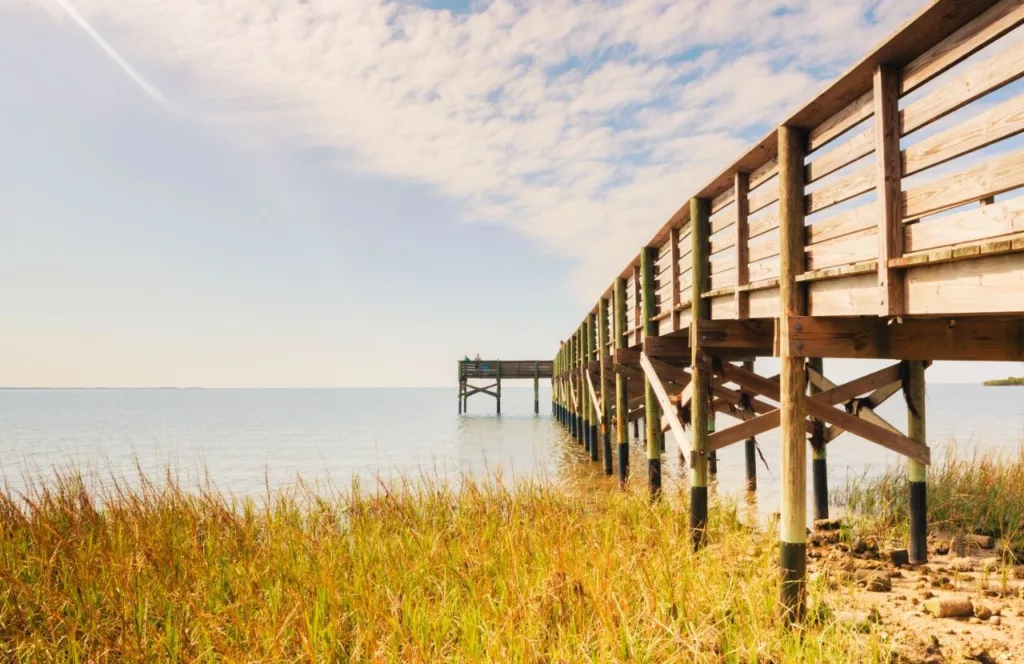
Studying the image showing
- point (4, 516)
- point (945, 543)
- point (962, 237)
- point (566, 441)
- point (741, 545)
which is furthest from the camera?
point (566, 441)

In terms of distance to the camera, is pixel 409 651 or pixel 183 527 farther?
pixel 183 527

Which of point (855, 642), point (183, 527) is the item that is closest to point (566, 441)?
point (183, 527)

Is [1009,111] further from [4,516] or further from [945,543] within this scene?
[4,516]

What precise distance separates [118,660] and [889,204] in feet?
17.8

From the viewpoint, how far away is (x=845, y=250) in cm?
429

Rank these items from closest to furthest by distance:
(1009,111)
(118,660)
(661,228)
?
(1009,111)
(118,660)
(661,228)

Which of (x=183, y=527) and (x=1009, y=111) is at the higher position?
(x=1009, y=111)

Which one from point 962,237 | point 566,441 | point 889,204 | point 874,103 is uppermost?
point 874,103

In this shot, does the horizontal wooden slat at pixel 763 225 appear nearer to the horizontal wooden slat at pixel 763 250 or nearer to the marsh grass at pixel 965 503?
the horizontal wooden slat at pixel 763 250

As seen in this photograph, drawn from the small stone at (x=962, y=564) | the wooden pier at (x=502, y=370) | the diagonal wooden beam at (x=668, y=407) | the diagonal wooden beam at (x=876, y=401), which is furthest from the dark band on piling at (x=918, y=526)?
the wooden pier at (x=502, y=370)

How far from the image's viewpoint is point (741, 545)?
5531 millimetres

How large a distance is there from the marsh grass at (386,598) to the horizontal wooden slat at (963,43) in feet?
10.3

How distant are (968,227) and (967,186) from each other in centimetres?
21

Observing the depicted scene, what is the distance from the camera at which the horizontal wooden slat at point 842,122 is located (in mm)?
4178
